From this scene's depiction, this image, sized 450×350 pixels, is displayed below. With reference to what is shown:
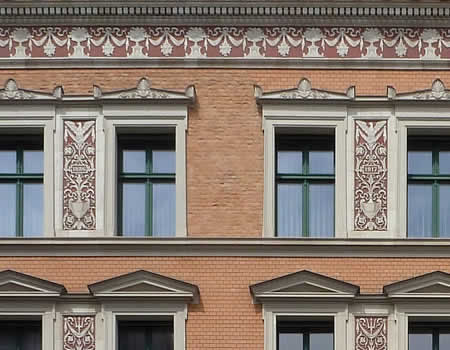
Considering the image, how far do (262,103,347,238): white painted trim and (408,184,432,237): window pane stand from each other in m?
1.20

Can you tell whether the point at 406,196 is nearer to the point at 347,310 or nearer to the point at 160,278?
the point at 347,310

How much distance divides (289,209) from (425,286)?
2.64m

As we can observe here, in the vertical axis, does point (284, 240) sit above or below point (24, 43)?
below

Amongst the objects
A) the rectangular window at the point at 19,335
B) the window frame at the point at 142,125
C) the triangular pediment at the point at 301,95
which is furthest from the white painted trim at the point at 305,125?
the rectangular window at the point at 19,335

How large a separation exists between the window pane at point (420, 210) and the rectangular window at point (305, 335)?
2214mm

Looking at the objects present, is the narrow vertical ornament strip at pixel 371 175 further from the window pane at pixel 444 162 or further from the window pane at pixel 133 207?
the window pane at pixel 133 207

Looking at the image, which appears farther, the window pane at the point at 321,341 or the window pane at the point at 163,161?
the window pane at the point at 163,161

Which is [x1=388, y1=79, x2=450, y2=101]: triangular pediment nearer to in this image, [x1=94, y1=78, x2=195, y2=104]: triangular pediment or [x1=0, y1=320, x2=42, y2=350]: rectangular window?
[x1=94, y1=78, x2=195, y2=104]: triangular pediment

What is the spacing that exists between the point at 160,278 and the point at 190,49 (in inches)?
155

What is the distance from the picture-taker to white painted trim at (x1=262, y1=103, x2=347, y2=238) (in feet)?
87.2

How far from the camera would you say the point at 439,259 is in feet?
86.2

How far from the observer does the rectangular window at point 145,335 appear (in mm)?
26297

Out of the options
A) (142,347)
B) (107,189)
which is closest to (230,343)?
(142,347)

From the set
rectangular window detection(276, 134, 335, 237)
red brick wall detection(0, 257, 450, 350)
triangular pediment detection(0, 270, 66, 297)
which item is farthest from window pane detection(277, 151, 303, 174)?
triangular pediment detection(0, 270, 66, 297)
